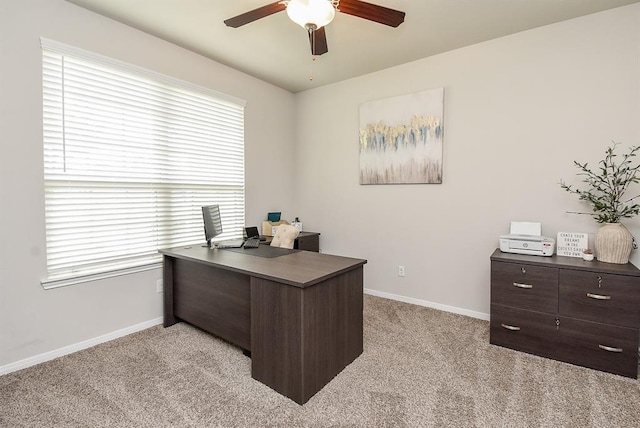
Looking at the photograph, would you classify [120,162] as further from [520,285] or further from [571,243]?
[571,243]

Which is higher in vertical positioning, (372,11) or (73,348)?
(372,11)

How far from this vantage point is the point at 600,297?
6.99ft

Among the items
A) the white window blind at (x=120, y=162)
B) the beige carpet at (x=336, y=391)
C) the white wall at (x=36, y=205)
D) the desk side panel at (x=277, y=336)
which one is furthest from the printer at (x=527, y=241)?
the white wall at (x=36, y=205)

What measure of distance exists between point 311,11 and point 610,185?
261 cm

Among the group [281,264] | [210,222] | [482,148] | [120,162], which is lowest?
[281,264]

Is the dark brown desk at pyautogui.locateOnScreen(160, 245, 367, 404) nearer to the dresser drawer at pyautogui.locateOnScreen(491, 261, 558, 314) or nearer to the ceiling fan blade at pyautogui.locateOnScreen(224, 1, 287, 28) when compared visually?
the dresser drawer at pyautogui.locateOnScreen(491, 261, 558, 314)

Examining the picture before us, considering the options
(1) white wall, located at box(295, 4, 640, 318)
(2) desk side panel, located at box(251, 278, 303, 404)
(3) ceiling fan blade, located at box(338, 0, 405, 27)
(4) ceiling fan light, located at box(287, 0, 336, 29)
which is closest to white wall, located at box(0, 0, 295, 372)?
(2) desk side panel, located at box(251, 278, 303, 404)

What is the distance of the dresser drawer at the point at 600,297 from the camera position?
2.05 meters

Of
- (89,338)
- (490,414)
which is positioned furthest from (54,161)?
(490,414)

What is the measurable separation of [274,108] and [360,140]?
1240 millimetres

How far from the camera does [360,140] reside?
3791mm

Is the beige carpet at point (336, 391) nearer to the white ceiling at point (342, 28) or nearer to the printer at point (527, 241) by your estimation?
the printer at point (527, 241)

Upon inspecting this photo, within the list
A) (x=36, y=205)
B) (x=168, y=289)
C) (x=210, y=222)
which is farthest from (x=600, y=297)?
(x=36, y=205)

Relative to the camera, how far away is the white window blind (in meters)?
2.35
